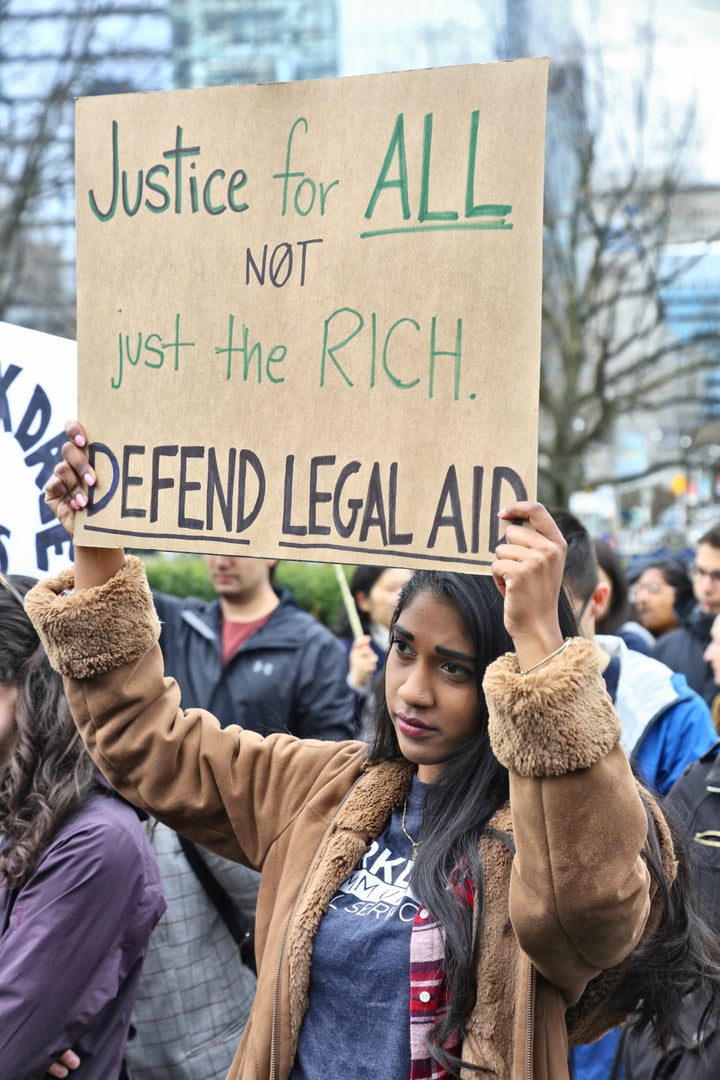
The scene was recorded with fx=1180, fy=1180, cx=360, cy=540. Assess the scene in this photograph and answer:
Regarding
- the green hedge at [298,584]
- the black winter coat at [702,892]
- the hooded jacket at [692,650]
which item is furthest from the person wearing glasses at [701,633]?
the green hedge at [298,584]

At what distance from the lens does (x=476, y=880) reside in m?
1.81

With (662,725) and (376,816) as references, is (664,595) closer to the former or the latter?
(662,725)

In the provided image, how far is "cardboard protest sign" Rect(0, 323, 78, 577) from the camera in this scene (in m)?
2.93

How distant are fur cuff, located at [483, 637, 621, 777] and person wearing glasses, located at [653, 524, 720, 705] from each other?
4.03 meters

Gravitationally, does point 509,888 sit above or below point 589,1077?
above

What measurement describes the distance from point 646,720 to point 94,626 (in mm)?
1802

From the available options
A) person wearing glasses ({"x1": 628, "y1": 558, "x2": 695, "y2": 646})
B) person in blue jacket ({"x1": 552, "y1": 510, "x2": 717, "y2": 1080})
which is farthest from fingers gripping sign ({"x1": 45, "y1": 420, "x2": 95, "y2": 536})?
person wearing glasses ({"x1": 628, "y1": 558, "x2": 695, "y2": 646})

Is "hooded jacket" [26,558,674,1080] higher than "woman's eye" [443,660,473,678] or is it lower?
lower

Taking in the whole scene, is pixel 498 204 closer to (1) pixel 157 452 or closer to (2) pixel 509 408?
(2) pixel 509 408

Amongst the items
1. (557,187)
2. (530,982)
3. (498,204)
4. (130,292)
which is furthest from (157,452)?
(557,187)

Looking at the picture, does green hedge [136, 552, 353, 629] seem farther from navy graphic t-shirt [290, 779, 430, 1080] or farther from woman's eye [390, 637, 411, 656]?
navy graphic t-shirt [290, 779, 430, 1080]

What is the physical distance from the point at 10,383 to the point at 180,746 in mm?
1248

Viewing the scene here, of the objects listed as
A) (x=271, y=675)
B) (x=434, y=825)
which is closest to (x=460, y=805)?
(x=434, y=825)

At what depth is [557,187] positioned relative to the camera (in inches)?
746
